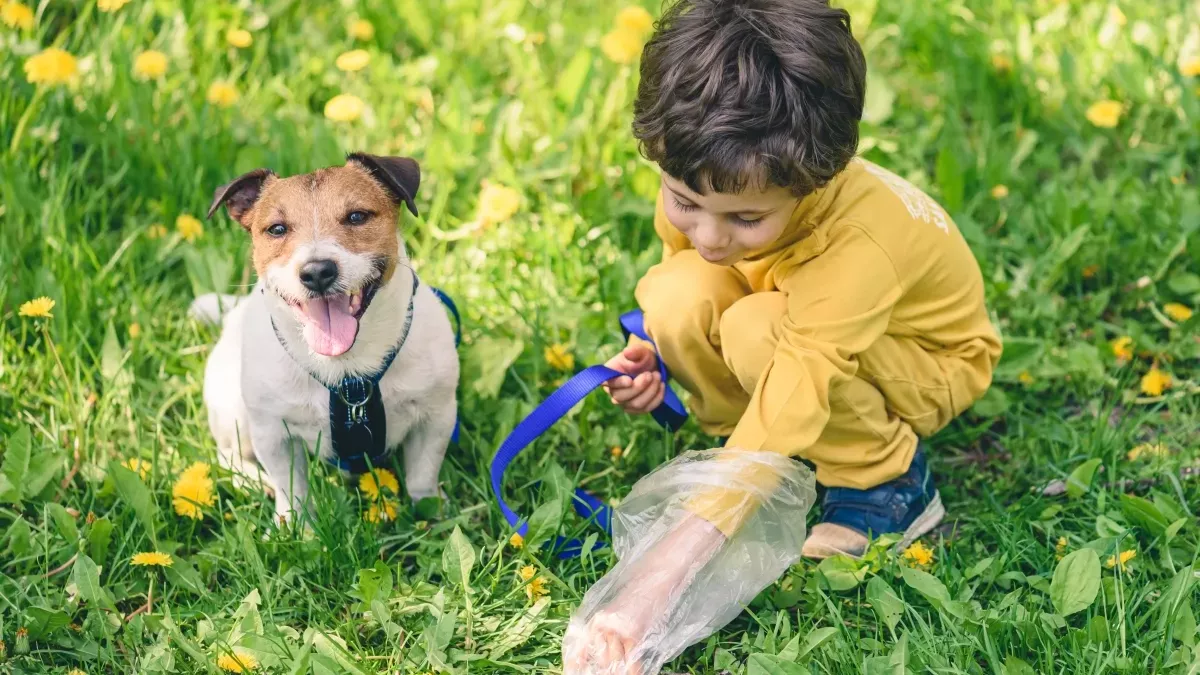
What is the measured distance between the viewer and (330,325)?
246cm

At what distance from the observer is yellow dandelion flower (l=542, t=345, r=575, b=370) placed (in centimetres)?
315

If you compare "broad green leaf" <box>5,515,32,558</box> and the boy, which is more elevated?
the boy

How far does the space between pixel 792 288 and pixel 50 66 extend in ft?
8.10

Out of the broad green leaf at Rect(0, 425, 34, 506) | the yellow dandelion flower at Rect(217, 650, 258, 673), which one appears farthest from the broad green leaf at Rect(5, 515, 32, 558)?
the yellow dandelion flower at Rect(217, 650, 258, 673)

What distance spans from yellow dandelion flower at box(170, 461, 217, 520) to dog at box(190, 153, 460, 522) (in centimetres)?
9

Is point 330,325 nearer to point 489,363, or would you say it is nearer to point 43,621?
point 489,363

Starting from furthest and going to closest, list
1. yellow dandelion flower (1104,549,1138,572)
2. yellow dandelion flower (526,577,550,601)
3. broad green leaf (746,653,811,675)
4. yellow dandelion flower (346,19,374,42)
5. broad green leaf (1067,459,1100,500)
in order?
1. yellow dandelion flower (346,19,374,42)
2. broad green leaf (1067,459,1100,500)
3. yellow dandelion flower (526,577,550,601)
4. yellow dandelion flower (1104,549,1138,572)
5. broad green leaf (746,653,811,675)

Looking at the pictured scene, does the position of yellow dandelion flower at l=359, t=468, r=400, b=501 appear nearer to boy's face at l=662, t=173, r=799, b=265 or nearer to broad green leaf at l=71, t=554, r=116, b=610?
broad green leaf at l=71, t=554, r=116, b=610

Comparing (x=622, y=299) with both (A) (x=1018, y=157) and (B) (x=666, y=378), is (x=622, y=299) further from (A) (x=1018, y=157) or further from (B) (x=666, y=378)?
(A) (x=1018, y=157)

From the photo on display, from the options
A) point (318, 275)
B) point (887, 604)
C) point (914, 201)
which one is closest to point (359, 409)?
point (318, 275)

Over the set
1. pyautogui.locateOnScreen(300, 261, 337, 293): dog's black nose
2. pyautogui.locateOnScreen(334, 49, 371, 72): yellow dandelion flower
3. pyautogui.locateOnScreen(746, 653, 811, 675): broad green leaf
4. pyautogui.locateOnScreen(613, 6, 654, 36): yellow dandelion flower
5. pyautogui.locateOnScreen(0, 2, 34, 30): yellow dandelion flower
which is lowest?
pyautogui.locateOnScreen(746, 653, 811, 675): broad green leaf

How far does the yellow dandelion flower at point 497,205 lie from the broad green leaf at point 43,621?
66.8 inches

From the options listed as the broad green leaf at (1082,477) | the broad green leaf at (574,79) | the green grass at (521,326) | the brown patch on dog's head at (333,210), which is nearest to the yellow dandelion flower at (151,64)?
the green grass at (521,326)

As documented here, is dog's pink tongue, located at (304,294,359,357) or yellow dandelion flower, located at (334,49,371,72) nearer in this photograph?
dog's pink tongue, located at (304,294,359,357)
